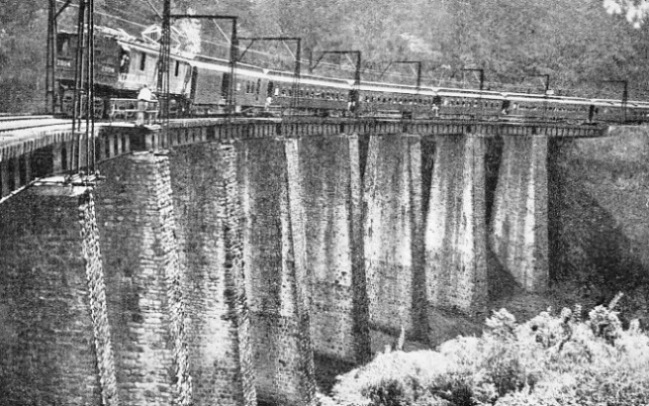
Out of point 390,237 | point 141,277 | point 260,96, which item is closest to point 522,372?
point 141,277

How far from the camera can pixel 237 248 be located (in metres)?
19.1

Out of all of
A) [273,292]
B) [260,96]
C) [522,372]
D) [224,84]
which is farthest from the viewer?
[260,96]

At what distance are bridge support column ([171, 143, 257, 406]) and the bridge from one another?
0.04 meters

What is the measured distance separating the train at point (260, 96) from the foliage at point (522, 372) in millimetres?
8535

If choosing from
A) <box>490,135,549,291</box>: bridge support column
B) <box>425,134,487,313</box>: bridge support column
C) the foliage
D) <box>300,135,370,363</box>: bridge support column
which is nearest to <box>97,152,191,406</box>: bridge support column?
the foliage

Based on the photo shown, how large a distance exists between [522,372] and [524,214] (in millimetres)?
16788

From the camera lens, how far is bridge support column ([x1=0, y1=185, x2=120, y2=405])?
501 inches

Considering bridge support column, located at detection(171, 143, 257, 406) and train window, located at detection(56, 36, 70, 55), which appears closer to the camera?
bridge support column, located at detection(171, 143, 257, 406)

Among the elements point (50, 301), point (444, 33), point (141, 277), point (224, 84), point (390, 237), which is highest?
point (444, 33)

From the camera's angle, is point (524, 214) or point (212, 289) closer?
point (212, 289)

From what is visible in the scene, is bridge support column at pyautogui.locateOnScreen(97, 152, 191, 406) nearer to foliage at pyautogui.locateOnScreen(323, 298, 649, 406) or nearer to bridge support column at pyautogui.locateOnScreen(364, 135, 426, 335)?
foliage at pyautogui.locateOnScreen(323, 298, 649, 406)

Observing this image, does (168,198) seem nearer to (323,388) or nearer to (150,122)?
(150,122)

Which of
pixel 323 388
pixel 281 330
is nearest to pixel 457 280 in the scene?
pixel 323 388

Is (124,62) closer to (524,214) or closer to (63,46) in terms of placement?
(63,46)
